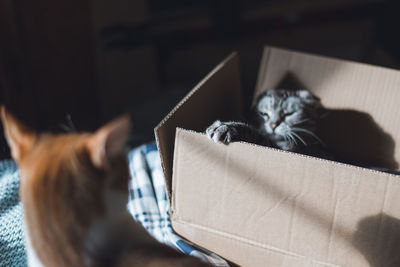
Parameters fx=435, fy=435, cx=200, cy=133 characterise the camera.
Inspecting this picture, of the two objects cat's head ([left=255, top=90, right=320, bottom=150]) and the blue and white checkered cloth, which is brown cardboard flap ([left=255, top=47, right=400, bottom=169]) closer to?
cat's head ([left=255, top=90, right=320, bottom=150])

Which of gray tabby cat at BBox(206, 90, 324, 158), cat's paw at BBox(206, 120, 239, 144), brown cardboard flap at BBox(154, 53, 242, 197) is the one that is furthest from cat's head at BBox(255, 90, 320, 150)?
cat's paw at BBox(206, 120, 239, 144)

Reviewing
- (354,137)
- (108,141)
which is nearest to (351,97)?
(354,137)

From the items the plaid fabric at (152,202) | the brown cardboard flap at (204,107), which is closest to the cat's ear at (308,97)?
the brown cardboard flap at (204,107)

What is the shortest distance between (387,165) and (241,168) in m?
0.62

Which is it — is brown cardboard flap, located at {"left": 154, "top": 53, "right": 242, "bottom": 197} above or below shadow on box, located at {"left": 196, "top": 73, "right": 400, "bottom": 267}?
above

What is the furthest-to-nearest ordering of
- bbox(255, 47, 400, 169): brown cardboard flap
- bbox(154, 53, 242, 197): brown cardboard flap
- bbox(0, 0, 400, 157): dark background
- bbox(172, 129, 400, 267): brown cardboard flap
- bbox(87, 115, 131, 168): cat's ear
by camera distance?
bbox(0, 0, 400, 157): dark background < bbox(255, 47, 400, 169): brown cardboard flap < bbox(154, 53, 242, 197): brown cardboard flap < bbox(172, 129, 400, 267): brown cardboard flap < bbox(87, 115, 131, 168): cat's ear

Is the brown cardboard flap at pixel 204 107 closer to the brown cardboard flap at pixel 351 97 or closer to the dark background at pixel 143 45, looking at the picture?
the brown cardboard flap at pixel 351 97

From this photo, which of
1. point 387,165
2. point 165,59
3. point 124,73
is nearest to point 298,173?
point 387,165

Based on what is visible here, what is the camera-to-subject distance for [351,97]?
1324 millimetres

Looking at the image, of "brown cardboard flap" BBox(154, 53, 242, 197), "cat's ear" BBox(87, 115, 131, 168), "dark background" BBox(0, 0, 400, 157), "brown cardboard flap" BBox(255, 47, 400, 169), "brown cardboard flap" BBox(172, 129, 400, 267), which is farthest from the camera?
"dark background" BBox(0, 0, 400, 157)

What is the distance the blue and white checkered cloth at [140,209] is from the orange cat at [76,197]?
0.93 ft

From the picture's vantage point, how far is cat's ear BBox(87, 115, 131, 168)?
0.66 metres

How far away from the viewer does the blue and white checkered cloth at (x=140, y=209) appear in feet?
3.43

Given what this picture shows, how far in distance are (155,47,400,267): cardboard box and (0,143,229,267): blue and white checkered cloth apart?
0.05 meters
